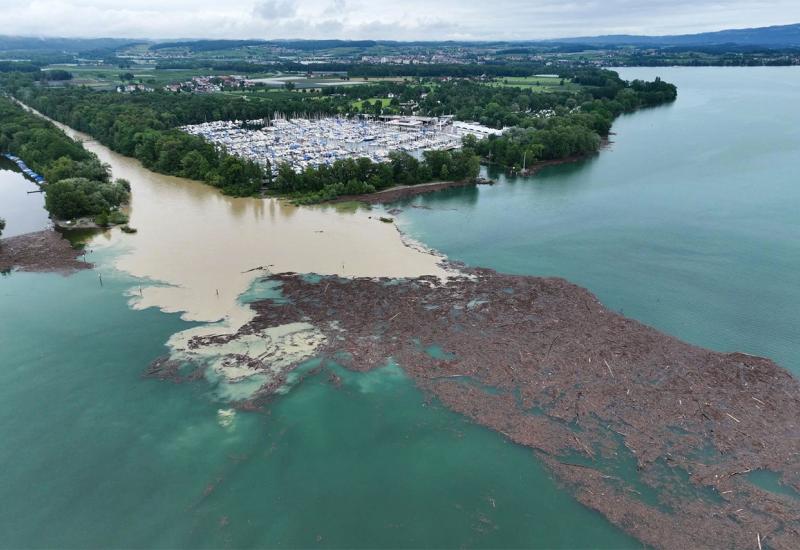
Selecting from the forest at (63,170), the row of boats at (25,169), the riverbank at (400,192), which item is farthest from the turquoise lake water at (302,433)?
the row of boats at (25,169)

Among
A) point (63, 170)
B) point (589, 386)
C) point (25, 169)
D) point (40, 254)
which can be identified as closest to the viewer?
point (589, 386)

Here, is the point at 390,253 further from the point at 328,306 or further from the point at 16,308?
the point at 16,308

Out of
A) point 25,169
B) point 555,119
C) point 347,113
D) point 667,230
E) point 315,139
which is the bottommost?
point 667,230

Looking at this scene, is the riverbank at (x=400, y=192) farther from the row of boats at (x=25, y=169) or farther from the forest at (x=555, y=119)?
the row of boats at (x=25, y=169)

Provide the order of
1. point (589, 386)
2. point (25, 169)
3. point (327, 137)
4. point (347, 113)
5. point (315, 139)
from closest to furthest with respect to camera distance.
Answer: point (589, 386)
point (25, 169)
point (315, 139)
point (327, 137)
point (347, 113)

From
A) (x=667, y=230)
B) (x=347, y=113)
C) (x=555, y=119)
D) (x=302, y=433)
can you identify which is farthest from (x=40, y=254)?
(x=555, y=119)

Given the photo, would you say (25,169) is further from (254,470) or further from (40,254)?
(254,470)
